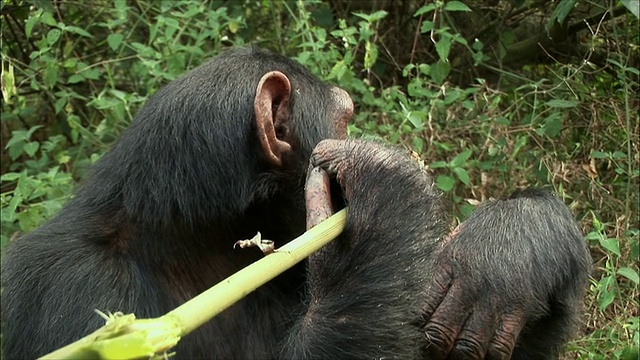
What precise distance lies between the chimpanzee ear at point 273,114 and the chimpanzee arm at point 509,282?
2.31 feet

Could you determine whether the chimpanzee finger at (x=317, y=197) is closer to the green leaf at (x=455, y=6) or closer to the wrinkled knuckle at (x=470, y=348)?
the wrinkled knuckle at (x=470, y=348)

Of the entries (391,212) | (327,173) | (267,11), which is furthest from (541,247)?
(267,11)

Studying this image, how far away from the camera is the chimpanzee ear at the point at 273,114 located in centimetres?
345

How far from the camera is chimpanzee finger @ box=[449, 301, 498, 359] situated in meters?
3.01

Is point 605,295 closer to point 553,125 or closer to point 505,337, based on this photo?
point 505,337

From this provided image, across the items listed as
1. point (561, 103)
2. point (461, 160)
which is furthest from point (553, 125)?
point (461, 160)

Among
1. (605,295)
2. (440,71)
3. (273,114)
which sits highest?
(273,114)

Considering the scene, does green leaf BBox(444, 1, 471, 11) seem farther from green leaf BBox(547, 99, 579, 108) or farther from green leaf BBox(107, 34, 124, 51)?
green leaf BBox(107, 34, 124, 51)

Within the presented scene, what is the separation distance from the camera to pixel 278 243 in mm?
3578

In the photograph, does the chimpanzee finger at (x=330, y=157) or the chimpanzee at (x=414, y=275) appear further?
the chimpanzee finger at (x=330, y=157)

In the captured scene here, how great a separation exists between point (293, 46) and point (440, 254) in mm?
2868

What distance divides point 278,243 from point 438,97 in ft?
6.40

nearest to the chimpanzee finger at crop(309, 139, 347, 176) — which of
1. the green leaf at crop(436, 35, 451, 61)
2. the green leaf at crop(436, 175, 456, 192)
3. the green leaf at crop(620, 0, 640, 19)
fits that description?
the green leaf at crop(620, 0, 640, 19)

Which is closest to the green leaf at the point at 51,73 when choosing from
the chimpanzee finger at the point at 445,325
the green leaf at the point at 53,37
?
the green leaf at the point at 53,37
